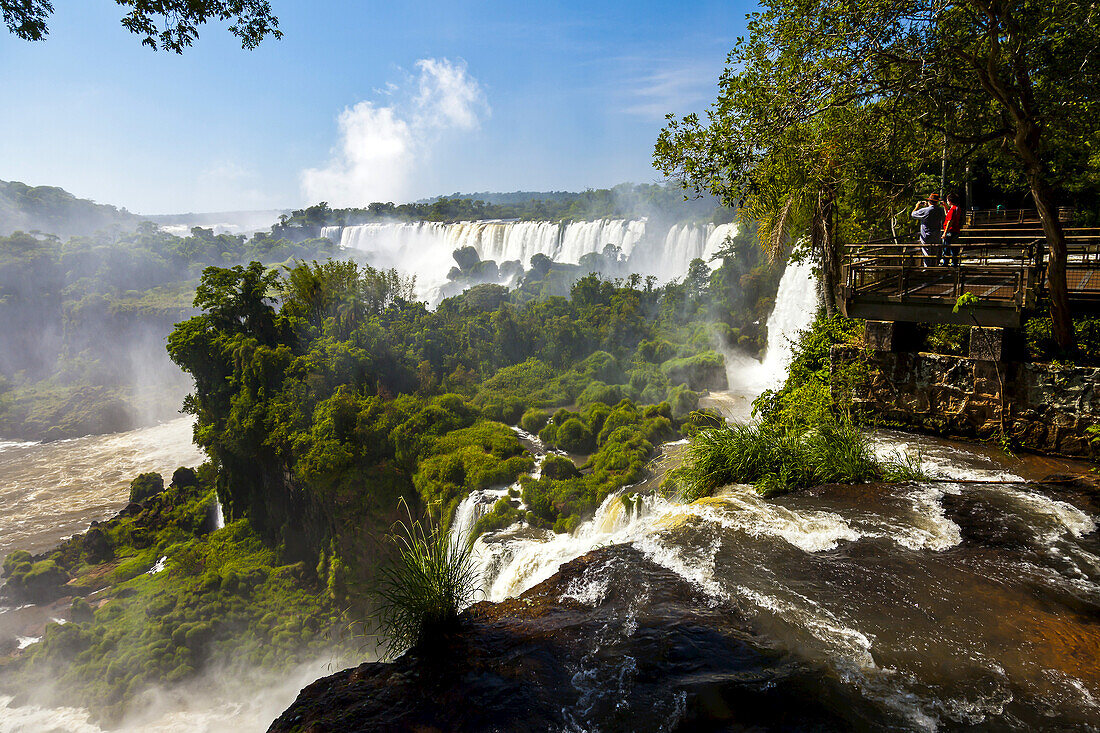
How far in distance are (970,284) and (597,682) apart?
8613 millimetres

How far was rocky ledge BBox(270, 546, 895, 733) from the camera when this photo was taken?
11.7ft

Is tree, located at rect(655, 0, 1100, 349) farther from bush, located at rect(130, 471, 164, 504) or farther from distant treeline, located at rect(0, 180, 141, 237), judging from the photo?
distant treeline, located at rect(0, 180, 141, 237)

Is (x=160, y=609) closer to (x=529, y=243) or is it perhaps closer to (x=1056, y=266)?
(x=1056, y=266)

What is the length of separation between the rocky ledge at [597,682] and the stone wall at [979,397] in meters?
5.36

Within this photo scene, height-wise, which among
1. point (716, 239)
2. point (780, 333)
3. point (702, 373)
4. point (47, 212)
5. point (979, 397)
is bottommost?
point (702, 373)

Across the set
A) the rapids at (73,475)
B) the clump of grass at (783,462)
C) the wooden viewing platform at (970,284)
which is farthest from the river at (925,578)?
the rapids at (73,475)

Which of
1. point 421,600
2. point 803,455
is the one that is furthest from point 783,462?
point 421,600

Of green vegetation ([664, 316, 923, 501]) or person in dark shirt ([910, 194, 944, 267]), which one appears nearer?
green vegetation ([664, 316, 923, 501])

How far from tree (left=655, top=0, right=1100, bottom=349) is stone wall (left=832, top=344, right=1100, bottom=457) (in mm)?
563

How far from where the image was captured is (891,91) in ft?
23.7

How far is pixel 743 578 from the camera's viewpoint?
5145 millimetres

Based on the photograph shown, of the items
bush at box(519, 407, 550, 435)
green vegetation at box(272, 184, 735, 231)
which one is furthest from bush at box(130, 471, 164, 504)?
green vegetation at box(272, 184, 735, 231)

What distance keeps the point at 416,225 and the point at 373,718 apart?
221 ft

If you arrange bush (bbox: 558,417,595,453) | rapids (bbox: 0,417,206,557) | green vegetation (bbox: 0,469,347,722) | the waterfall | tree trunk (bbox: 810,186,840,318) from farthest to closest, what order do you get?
rapids (bbox: 0,417,206,557) → bush (bbox: 558,417,595,453) → the waterfall → green vegetation (bbox: 0,469,347,722) → tree trunk (bbox: 810,186,840,318)
